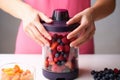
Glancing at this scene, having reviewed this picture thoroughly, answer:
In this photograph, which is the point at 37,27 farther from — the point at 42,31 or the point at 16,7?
the point at 16,7

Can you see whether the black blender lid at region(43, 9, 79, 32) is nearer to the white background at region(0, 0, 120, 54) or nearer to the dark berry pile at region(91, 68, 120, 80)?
the dark berry pile at region(91, 68, 120, 80)

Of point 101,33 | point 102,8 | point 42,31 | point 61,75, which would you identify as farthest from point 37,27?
point 101,33

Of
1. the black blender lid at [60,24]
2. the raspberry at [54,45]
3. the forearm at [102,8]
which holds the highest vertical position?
the forearm at [102,8]

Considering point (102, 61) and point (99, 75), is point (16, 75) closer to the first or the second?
point (99, 75)

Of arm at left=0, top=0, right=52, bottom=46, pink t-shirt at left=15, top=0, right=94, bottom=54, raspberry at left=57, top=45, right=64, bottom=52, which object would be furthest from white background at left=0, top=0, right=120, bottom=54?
raspberry at left=57, top=45, right=64, bottom=52

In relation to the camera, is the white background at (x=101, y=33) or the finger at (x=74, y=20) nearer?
the finger at (x=74, y=20)

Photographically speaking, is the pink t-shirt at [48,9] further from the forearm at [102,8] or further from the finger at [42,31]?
the finger at [42,31]

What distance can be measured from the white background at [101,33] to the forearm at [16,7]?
31.1 inches

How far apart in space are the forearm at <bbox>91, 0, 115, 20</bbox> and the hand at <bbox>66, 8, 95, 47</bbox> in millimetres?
93

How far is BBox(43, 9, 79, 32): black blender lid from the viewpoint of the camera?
73 cm

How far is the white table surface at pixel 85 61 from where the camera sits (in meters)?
0.85

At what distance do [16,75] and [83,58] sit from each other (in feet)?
1.19

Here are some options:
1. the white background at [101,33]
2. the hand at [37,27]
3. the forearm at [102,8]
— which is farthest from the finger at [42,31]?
the white background at [101,33]

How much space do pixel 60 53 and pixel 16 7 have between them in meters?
0.30
